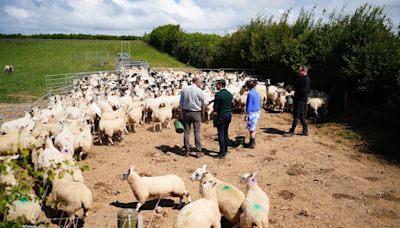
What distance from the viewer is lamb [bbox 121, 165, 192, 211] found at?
6990mm

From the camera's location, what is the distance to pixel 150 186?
709 centimetres

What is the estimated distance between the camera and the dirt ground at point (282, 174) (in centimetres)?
718

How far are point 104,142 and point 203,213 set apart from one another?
288 inches

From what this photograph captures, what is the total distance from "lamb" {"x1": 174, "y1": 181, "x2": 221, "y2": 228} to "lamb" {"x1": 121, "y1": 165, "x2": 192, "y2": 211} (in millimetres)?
1045

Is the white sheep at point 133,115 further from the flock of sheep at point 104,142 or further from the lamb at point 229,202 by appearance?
the lamb at point 229,202

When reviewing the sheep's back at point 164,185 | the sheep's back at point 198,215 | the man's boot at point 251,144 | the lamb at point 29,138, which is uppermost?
the sheep's back at point 198,215

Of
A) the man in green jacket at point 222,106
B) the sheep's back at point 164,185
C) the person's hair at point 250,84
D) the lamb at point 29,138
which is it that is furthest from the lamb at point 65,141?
the person's hair at point 250,84

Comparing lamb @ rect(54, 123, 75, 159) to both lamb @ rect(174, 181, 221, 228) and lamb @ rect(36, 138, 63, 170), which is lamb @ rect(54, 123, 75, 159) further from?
lamb @ rect(174, 181, 221, 228)

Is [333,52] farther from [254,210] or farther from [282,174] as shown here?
[254,210]

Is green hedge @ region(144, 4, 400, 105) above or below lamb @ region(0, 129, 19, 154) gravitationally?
above

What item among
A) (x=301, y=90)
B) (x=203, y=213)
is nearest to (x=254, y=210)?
(x=203, y=213)

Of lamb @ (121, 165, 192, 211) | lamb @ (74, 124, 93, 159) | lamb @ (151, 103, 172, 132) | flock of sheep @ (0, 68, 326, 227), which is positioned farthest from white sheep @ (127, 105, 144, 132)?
lamb @ (121, 165, 192, 211)

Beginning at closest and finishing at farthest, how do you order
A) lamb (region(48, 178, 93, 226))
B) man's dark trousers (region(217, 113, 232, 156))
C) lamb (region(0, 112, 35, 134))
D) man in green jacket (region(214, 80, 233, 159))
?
lamb (region(48, 178, 93, 226)) → man in green jacket (region(214, 80, 233, 159)) → man's dark trousers (region(217, 113, 232, 156)) → lamb (region(0, 112, 35, 134))

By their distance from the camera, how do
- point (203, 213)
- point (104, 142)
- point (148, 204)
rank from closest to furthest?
point (203, 213)
point (148, 204)
point (104, 142)
